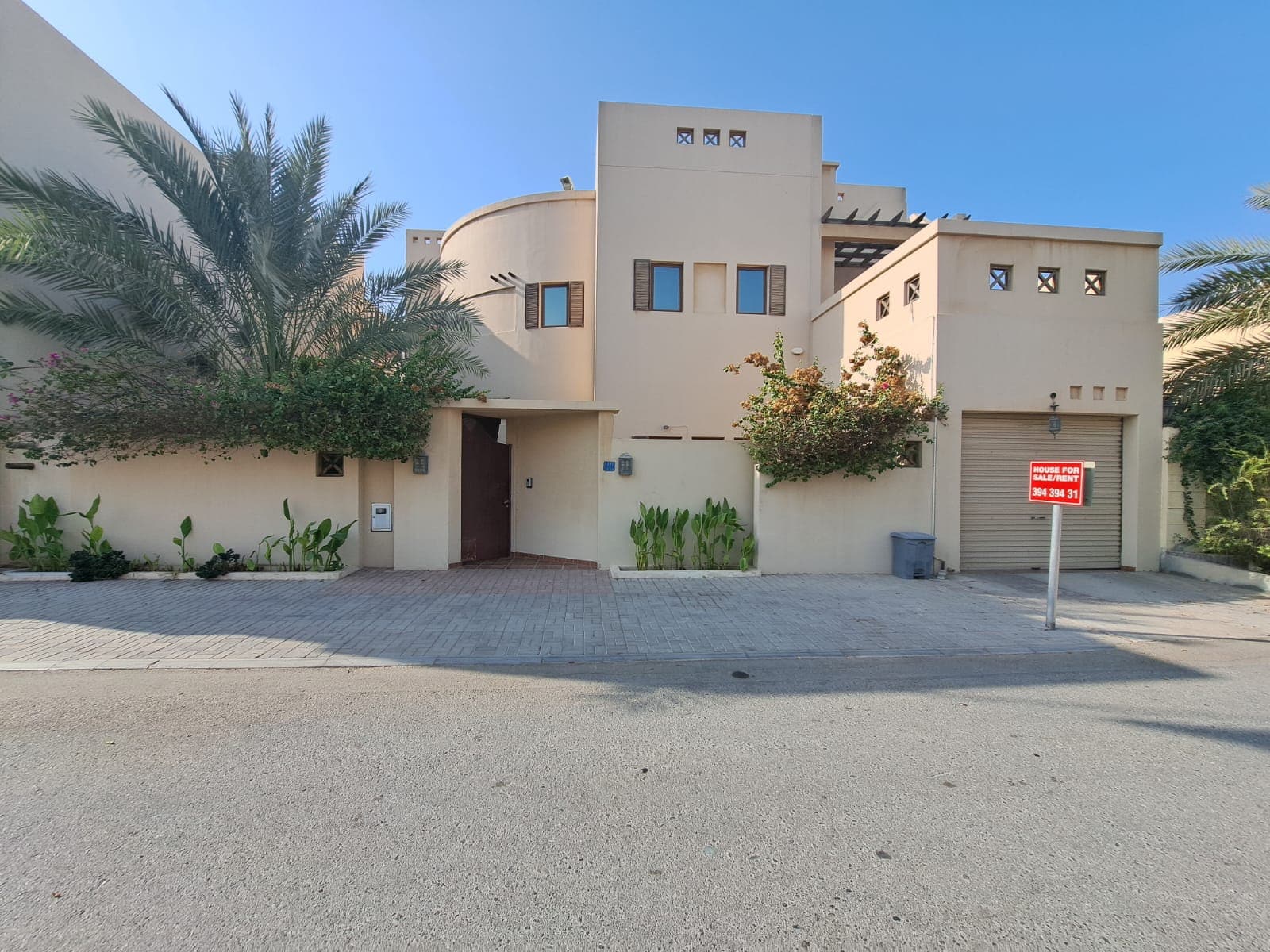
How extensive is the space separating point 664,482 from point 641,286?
574cm

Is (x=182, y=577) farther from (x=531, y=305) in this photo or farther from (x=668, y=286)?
(x=668, y=286)

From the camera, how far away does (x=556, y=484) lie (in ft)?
36.6

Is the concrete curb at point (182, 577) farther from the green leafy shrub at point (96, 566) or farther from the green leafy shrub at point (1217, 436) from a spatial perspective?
the green leafy shrub at point (1217, 436)

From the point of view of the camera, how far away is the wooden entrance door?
10.5 metres

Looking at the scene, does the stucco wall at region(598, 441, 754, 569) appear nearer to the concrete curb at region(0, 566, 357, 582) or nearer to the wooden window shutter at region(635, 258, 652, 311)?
the concrete curb at region(0, 566, 357, 582)

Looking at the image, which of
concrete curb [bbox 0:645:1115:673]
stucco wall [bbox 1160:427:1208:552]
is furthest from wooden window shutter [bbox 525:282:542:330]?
stucco wall [bbox 1160:427:1208:552]

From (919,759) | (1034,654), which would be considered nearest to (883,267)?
(1034,654)

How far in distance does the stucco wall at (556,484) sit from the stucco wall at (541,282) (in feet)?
7.92

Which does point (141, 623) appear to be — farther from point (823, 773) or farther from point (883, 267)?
point (883, 267)

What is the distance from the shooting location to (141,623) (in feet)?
20.5

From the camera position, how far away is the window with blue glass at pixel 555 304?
14.1m

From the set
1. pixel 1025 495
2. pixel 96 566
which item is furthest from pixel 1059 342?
pixel 96 566

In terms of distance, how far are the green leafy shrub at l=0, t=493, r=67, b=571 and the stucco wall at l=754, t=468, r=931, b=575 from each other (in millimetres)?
10925

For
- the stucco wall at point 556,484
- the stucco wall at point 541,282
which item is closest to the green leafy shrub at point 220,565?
the stucco wall at point 556,484
